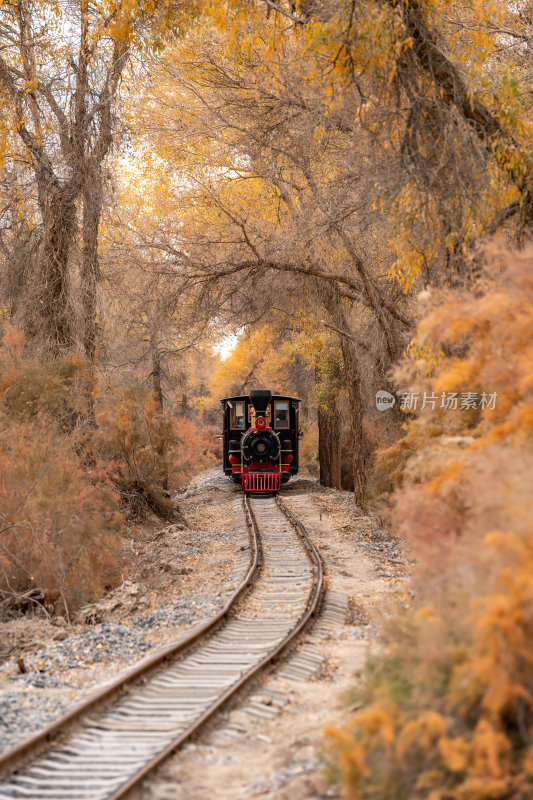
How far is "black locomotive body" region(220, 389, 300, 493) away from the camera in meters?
25.1


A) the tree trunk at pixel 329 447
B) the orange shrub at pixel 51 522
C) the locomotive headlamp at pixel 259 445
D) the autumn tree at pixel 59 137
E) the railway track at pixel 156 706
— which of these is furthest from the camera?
the tree trunk at pixel 329 447

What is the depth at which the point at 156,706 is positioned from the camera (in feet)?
22.5

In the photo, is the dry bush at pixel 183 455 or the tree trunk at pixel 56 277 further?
the dry bush at pixel 183 455

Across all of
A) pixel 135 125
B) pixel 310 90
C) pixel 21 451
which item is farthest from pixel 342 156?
pixel 21 451

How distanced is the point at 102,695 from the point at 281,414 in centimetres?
1963

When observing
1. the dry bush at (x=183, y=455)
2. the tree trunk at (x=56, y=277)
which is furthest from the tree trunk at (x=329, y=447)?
the tree trunk at (x=56, y=277)

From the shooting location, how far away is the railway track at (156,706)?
5371 millimetres

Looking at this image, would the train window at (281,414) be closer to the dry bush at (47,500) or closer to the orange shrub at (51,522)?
the dry bush at (47,500)

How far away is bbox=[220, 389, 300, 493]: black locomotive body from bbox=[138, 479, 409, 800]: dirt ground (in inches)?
504

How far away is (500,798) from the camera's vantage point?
13.9 feet

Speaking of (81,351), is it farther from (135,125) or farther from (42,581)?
(42,581)

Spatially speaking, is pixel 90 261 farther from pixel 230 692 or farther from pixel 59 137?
pixel 230 692

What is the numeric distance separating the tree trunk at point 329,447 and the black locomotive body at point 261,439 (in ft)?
12.7

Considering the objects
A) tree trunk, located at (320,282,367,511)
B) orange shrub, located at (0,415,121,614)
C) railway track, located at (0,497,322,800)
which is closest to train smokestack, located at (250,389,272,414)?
tree trunk, located at (320,282,367,511)
